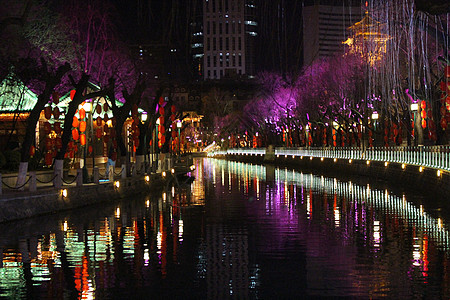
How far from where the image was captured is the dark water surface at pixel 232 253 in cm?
1026

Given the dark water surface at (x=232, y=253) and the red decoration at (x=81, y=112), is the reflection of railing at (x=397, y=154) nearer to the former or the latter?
the dark water surface at (x=232, y=253)

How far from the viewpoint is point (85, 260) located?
42.5 feet

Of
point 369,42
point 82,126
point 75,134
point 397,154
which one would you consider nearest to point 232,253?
point 82,126

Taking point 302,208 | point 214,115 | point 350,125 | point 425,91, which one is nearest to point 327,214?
point 302,208

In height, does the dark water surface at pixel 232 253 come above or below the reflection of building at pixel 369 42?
below

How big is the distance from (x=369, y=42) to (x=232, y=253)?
3923 cm

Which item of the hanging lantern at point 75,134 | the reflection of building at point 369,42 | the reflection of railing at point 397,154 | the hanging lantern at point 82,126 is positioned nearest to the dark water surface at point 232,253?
the reflection of railing at point 397,154

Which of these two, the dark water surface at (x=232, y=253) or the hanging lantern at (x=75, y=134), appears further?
the hanging lantern at (x=75, y=134)

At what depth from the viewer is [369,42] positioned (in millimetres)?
50500

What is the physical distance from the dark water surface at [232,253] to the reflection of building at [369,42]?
2501cm

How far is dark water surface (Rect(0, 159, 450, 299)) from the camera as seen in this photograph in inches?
404

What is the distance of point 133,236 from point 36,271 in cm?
467

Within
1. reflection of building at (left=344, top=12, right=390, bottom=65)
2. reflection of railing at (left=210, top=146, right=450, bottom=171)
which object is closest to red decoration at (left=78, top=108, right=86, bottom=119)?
reflection of railing at (left=210, top=146, right=450, bottom=171)

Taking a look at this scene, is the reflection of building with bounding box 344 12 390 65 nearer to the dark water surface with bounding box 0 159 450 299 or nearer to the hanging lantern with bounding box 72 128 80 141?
the hanging lantern with bounding box 72 128 80 141
